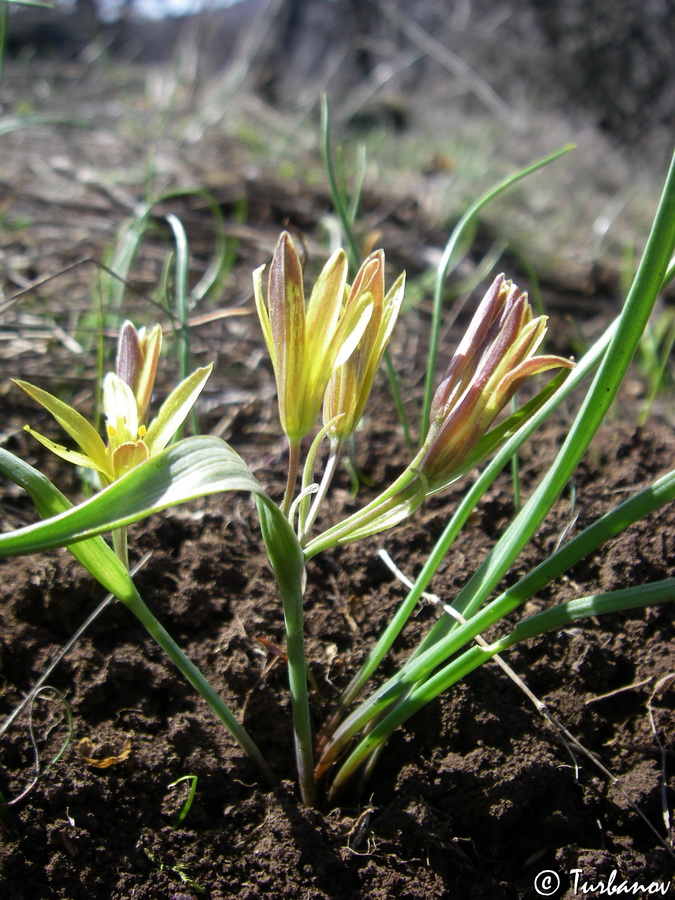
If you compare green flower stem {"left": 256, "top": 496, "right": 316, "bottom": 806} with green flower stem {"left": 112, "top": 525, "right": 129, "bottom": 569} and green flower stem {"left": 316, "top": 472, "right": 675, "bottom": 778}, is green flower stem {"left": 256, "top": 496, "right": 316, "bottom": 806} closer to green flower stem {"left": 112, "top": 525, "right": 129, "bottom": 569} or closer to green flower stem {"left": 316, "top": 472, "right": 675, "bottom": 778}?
green flower stem {"left": 316, "top": 472, "right": 675, "bottom": 778}

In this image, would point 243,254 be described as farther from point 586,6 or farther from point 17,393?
point 586,6

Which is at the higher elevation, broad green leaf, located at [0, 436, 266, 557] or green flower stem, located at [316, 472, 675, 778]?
broad green leaf, located at [0, 436, 266, 557]

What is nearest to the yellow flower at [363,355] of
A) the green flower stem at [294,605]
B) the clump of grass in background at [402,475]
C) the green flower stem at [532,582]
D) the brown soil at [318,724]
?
the clump of grass in background at [402,475]

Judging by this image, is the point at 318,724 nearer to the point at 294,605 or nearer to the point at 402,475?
the point at 294,605

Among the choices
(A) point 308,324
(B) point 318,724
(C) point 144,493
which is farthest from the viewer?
(B) point 318,724

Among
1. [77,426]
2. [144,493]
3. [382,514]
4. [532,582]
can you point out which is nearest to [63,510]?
[77,426]

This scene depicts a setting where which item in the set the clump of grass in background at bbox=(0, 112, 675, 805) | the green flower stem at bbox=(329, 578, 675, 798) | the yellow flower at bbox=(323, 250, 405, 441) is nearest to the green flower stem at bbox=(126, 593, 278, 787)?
the clump of grass in background at bbox=(0, 112, 675, 805)
